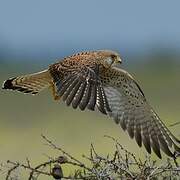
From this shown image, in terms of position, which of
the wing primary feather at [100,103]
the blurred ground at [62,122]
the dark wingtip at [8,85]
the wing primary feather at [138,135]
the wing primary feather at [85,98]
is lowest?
the blurred ground at [62,122]

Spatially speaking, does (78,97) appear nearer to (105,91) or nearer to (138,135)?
(138,135)

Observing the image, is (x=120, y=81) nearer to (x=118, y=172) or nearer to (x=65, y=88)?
(x=65, y=88)

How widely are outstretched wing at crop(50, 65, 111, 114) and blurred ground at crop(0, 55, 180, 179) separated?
3.70m

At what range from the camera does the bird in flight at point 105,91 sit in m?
7.06

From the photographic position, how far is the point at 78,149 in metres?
13.8

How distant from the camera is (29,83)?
790 cm

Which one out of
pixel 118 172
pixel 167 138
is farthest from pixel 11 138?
pixel 118 172

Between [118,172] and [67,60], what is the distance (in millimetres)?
2098

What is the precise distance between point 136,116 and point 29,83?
78cm

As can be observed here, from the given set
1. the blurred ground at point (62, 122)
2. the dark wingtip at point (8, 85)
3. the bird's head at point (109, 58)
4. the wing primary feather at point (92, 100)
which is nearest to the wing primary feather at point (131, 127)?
the wing primary feather at point (92, 100)

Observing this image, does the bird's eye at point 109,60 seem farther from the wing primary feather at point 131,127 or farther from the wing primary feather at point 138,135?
the wing primary feather at point 138,135

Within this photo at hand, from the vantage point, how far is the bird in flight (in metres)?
7.06

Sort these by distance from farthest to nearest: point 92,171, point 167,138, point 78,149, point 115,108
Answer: point 78,149 < point 115,108 < point 167,138 < point 92,171

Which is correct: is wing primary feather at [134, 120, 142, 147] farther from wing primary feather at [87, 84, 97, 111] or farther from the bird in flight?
wing primary feather at [87, 84, 97, 111]
